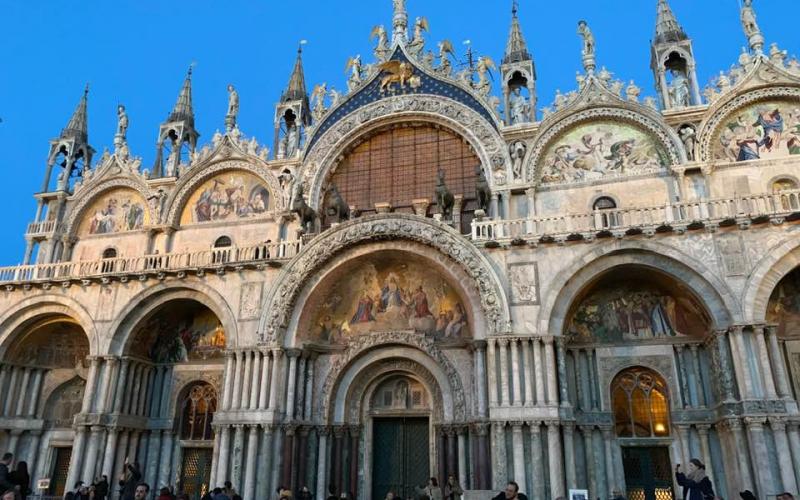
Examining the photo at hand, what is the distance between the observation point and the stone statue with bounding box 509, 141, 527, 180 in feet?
65.5

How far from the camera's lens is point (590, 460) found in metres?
16.1

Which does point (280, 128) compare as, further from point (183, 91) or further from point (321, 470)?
point (321, 470)

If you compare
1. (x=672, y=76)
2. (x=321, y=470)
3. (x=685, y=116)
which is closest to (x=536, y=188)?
(x=685, y=116)

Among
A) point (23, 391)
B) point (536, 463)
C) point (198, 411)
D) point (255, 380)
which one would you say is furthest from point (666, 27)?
point (23, 391)

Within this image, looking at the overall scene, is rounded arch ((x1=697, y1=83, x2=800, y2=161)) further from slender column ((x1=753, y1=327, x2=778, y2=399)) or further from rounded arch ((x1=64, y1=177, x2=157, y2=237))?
A: rounded arch ((x1=64, y1=177, x2=157, y2=237))

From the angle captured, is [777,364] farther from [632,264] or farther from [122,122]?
[122,122]

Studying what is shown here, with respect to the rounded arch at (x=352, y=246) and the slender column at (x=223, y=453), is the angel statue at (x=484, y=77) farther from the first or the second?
the slender column at (x=223, y=453)

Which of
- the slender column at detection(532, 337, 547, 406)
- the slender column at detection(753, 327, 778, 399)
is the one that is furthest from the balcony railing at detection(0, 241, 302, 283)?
the slender column at detection(753, 327, 778, 399)

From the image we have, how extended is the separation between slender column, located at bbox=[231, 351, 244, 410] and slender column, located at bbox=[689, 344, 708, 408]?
13389 millimetres

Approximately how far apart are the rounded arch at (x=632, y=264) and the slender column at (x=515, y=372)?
3.06ft

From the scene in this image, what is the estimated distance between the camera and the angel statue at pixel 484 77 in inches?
838

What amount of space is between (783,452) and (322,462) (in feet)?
40.1

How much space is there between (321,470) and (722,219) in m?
13.5

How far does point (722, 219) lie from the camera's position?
1539 centimetres
